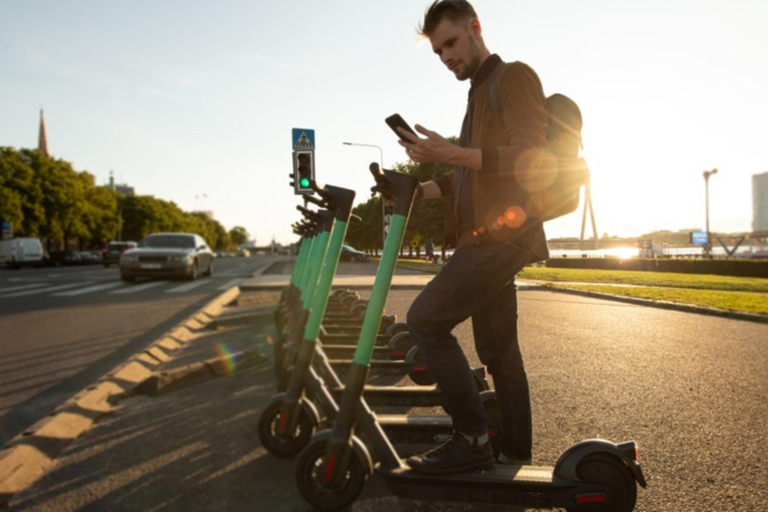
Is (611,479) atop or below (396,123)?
below

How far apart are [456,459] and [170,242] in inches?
732

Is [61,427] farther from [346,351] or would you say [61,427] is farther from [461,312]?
[461,312]

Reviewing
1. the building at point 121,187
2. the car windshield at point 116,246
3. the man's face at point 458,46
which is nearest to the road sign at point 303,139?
the man's face at point 458,46

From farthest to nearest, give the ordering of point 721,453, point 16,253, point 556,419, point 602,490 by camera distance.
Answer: point 16,253
point 556,419
point 721,453
point 602,490

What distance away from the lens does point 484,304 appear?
7.92 ft

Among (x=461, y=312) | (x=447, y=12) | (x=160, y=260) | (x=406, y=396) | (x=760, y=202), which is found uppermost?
(x=760, y=202)

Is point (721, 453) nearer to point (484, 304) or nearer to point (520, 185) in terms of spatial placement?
point (484, 304)

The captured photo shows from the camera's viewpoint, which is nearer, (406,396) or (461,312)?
(461,312)

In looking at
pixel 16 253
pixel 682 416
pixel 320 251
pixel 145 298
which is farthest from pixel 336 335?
pixel 16 253

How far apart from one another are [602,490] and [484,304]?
2.67 ft

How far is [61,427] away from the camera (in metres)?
3.40

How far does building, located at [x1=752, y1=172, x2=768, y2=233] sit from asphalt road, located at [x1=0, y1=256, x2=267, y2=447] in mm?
209756

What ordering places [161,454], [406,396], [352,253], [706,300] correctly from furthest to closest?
[352,253]
[706,300]
[406,396]
[161,454]

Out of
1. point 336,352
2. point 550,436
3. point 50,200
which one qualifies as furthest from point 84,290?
point 50,200
